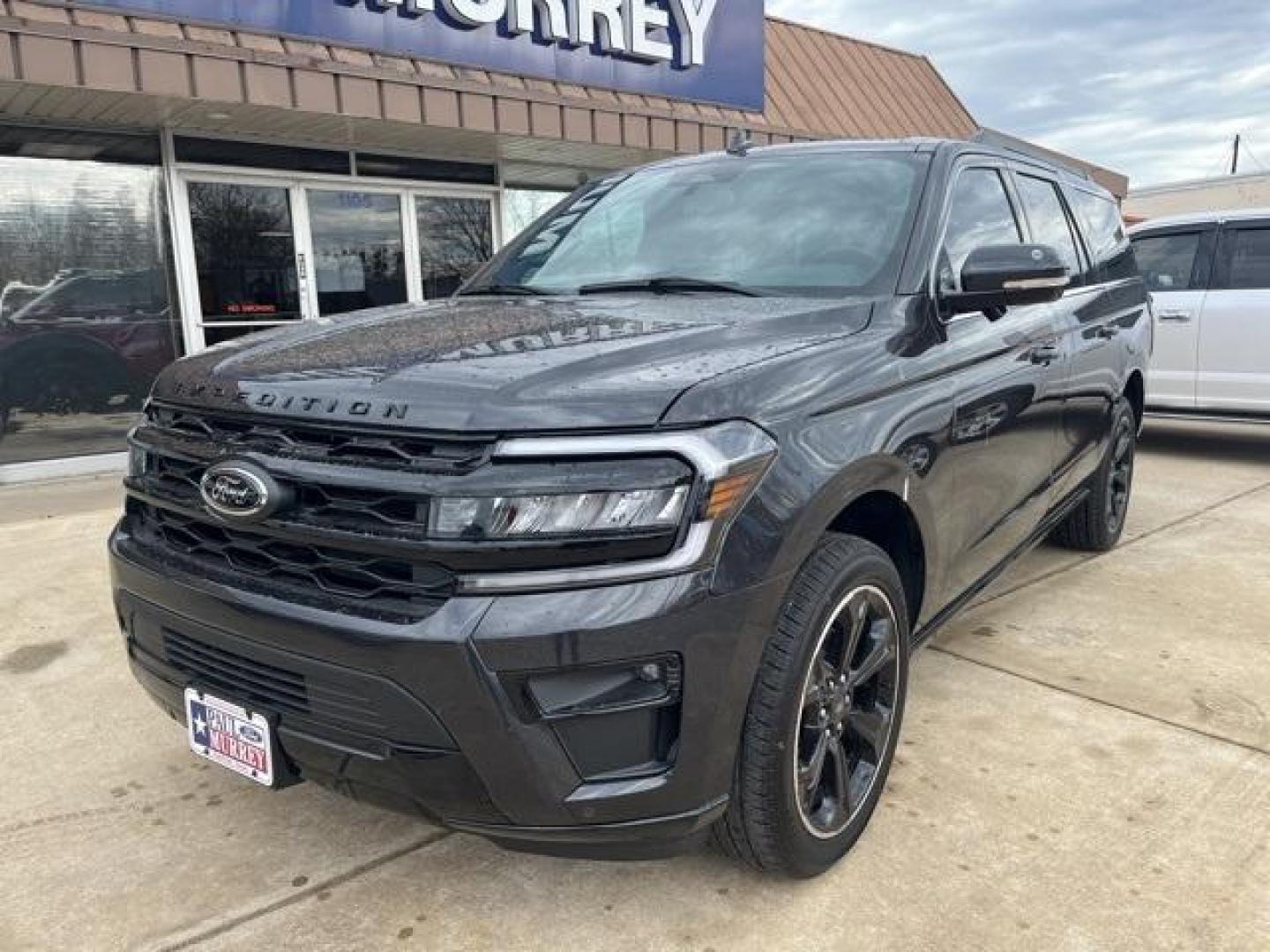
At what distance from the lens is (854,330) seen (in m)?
2.52

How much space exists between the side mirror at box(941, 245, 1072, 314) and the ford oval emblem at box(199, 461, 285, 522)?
6.18ft

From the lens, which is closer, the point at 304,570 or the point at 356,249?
the point at 304,570

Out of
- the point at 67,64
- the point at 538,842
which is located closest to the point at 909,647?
the point at 538,842

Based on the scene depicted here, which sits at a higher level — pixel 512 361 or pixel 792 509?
pixel 512 361

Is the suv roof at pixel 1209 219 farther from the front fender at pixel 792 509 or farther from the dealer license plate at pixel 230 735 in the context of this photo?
the dealer license plate at pixel 230 735

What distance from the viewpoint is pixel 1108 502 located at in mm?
5004

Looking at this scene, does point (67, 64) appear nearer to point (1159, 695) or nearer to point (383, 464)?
point (383, 464)

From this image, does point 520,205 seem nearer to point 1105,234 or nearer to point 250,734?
point 1105,234

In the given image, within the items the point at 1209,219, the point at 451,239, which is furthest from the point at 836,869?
the point at 451,239

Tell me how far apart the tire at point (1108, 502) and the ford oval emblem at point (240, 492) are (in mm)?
3949

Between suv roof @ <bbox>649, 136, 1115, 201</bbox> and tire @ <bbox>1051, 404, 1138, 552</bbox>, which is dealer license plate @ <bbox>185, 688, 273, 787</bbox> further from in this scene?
tire @ <bbox>1051, 404, 1138, 552</bbox>

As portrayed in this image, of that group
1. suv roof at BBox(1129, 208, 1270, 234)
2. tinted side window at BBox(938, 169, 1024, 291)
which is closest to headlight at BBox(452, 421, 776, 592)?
tinted side window at BBox(938, 169, 1024, 291)

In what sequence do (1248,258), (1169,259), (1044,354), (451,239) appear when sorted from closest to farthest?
(1044,354)
(1248,258)
(1169,259)
(451,239)

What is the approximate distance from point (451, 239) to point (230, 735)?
8243 mm
